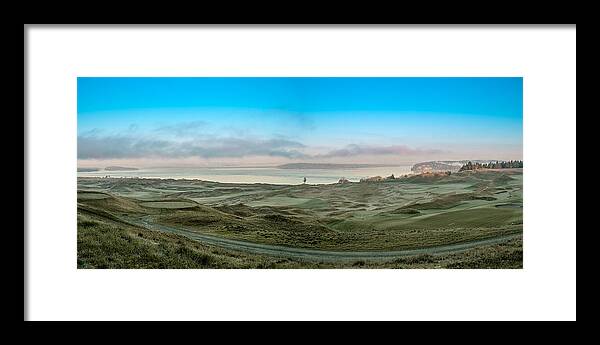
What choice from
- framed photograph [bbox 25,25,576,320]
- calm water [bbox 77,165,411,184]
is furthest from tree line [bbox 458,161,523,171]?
calm water [bbox 77,165,411,184]

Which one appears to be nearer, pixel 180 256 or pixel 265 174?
pixel 180 256

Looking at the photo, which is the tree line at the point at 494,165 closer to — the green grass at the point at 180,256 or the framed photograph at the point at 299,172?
the framed photograph at the point at 299,172

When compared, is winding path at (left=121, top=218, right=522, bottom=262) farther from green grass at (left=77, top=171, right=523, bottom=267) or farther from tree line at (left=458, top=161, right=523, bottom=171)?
tree line at (left=458, top=161, right=523, bottom=171)

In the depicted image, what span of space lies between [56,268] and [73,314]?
0.62 meters

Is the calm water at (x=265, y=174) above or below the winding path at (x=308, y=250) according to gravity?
above

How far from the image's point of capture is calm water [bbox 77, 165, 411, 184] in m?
8.70

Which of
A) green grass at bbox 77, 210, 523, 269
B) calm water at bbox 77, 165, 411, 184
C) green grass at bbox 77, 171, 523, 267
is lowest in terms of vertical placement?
green grass at bbox 77, 210, 523, 269

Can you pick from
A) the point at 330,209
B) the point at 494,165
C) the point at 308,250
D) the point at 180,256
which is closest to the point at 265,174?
the point at 330,209

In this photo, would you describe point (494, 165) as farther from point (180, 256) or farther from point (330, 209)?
point (180, 256)

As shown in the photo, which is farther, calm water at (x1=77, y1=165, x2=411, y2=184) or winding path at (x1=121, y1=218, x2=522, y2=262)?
calm water at (x1=77, y1=165, x2=411, y2=184)

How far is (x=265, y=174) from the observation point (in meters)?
8.80

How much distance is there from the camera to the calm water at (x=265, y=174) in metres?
8.70

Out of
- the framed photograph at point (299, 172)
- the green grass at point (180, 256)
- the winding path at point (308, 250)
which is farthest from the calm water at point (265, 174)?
the green grass at point (180, 256)

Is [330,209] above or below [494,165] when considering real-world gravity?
below
